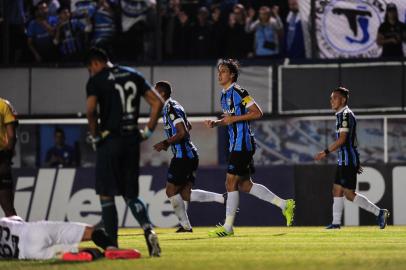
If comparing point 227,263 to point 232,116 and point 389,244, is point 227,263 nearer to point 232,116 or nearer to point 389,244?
point 389,244

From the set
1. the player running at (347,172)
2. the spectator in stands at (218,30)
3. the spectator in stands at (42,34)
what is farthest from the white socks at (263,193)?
the spectator in stands at (42,34)

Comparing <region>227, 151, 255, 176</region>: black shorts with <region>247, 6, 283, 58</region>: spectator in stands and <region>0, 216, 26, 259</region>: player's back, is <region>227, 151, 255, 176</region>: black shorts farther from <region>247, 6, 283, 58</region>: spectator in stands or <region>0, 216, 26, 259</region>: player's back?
<region>247, 6, 283, 58</region>: spectator in stands

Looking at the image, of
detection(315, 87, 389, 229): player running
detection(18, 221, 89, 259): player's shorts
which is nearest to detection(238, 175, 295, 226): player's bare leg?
detection(315, 87, 389, 229): player running

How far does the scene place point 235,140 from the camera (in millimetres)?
15766

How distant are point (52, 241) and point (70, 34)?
591 inches

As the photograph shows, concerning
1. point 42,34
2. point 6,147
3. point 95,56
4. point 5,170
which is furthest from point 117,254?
point 42,34

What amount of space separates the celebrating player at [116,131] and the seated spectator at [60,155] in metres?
13.3

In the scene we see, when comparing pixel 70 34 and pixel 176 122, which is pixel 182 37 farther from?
pixel 176 122

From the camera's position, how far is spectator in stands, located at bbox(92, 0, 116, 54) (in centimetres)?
2533

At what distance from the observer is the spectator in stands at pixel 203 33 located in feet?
81.5

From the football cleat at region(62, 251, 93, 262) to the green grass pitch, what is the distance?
0.31ft

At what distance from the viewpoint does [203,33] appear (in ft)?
81.6

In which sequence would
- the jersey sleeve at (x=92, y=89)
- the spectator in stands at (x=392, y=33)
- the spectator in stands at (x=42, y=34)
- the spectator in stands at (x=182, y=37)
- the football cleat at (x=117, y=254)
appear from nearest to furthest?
the football cleat at (x=117, y=254) < the jersey sleeve at (x=92, y=89) < the spectator in stands at (x=392, y=33) < the spectator in stands at (x=182, y=37) < the spectator in stands at (x=42, y=34)

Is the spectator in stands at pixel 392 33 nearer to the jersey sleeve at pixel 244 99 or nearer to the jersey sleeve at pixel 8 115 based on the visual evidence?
the jersey sleeve at pixel 244 99
